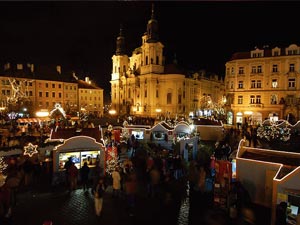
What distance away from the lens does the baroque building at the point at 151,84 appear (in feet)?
192

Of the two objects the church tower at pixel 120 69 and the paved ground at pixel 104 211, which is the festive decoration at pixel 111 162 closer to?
the paved ground at pixel 104 211

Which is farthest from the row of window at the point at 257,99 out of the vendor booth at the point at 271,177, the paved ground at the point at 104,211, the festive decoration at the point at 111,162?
the paved ground at the point at 104,211

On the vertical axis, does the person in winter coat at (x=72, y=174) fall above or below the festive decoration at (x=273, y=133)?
below

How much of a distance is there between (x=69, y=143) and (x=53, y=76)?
5557 cm

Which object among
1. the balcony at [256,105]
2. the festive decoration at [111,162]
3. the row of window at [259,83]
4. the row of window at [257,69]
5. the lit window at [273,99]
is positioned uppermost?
the row of window at [257,69]

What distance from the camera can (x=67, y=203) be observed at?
33.4 ft

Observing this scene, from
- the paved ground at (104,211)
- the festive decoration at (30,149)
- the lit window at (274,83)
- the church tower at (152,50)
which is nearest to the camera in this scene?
the paved ground at (104,211)

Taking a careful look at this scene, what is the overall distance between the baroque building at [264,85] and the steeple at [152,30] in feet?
76.3

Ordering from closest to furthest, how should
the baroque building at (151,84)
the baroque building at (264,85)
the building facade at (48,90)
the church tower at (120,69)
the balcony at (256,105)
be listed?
the baroque building at (264,85), the balcony at (256,105), the building facade at (48,90), the baroque building at (151,84), the church tower at (120,69)

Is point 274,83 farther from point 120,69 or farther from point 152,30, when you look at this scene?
point 120,69

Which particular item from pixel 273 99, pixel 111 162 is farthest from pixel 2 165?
pixel 273 99

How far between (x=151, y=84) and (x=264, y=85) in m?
26.9

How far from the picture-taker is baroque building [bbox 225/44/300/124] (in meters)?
35.6

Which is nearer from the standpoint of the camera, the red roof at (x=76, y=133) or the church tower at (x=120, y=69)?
the red roof at (x=76, y=133)
